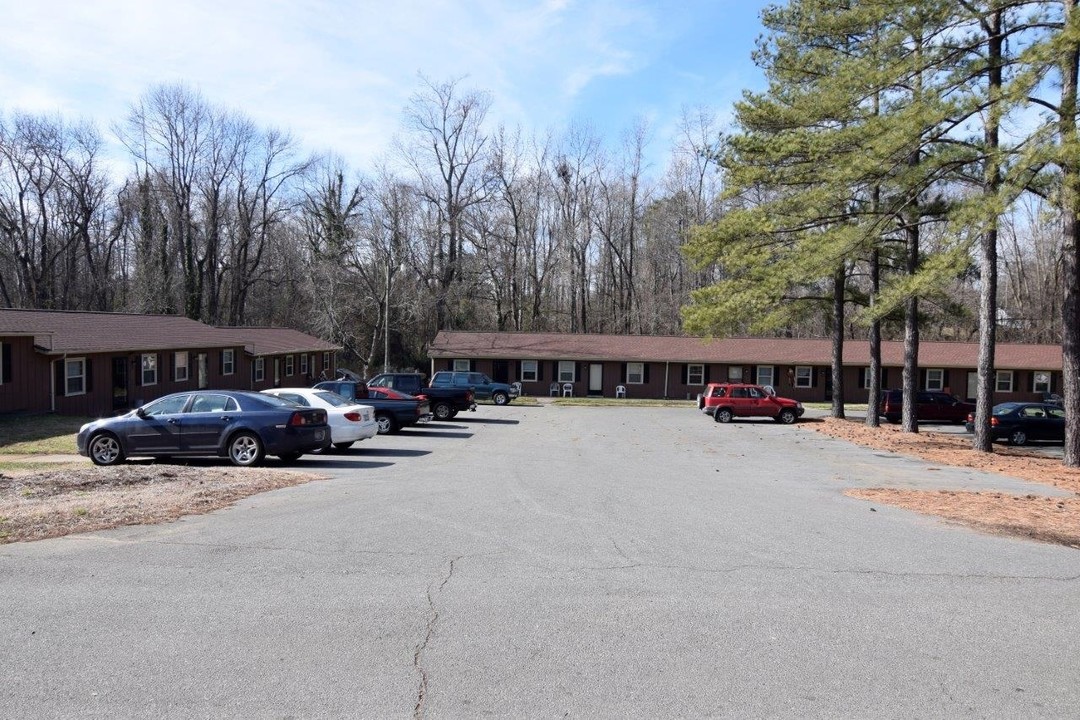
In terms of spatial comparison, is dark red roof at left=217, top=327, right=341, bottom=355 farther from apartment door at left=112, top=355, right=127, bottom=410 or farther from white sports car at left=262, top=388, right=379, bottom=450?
white sports car at left=262, top=388, right=379, bottom=450

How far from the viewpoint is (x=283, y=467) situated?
48.9 ft

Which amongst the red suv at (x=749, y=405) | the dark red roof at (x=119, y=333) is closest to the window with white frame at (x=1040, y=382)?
the red suv at (x=749, y=405)

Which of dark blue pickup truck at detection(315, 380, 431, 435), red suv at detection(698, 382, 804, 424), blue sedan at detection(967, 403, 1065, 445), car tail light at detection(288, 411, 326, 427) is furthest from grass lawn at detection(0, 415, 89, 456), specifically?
blue sedan at detection(967, 403, 1065, 445)

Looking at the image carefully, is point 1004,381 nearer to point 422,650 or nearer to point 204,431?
point 204,431

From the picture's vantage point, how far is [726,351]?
158ft

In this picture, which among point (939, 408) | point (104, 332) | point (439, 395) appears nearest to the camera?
point (104, 332)

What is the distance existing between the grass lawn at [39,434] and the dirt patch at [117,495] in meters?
6.11

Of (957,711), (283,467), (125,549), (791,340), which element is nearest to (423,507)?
(125,549)

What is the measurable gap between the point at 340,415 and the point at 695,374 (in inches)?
1327

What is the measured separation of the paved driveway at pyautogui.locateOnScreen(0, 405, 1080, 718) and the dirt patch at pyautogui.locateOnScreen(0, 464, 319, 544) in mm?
616

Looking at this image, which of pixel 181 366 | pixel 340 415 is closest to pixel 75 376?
pixel 181 366

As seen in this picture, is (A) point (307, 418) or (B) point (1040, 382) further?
(B) point (1040, 382)

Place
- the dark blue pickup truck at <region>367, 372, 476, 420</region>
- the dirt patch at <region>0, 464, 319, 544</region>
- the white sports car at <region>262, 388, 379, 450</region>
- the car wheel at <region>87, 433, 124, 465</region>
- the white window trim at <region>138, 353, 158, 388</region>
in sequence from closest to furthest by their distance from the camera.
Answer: the dirt patch at <region>0, 464, 319, 544</region> < the car wheel at <region>87, 433, 124, 465</region> < the white sports car at <region>262, 388, 379, 450</region> < the white window trim at <region>138, 353, 158, 388</region> < the dark blue pickup truck at <region>367, 372, 476, 420</region>

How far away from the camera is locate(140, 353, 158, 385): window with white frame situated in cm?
2945
